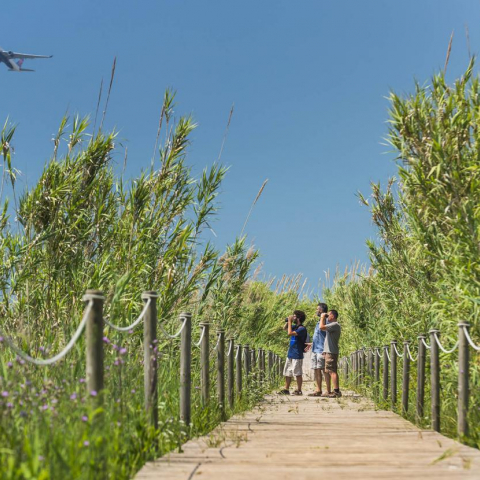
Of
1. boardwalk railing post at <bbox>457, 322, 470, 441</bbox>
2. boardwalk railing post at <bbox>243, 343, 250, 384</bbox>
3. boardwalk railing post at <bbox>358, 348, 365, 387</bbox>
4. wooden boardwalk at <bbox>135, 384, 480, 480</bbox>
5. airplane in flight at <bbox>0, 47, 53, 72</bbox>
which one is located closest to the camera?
wooden boardwalk at <bbox>135, 384, 480, 480</bbox>

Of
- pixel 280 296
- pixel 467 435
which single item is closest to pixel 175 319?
pixel 467 435

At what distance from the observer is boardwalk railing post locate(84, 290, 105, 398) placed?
13.0 feet

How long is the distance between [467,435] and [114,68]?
19.1 ft

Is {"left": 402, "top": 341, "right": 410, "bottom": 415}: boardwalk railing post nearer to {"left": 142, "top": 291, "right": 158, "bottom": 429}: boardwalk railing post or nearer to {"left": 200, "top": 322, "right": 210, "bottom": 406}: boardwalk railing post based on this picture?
{"left": 200, "top": 322, "right": 210, "bottom": 406}: boardwalk railing post

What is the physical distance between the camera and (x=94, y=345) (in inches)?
157

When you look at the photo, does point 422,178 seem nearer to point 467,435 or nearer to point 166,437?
point 467,435

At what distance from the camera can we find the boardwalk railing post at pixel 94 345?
397 centimetres

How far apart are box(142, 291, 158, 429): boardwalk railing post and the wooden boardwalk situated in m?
0.34

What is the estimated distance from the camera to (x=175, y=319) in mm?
8625

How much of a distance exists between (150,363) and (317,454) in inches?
53.5

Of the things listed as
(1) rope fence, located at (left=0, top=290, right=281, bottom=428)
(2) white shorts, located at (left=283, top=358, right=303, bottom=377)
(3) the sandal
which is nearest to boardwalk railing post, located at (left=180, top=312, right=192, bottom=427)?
(1) rope fence, located at (left=0, top=290, right=281, bottom=428)

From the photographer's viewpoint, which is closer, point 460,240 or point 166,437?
point 166,437

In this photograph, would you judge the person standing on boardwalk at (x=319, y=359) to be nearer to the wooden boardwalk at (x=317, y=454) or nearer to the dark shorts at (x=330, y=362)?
the dark shorts at (x=330, y=362)

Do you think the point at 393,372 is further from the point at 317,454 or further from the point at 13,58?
the point at 13,58
